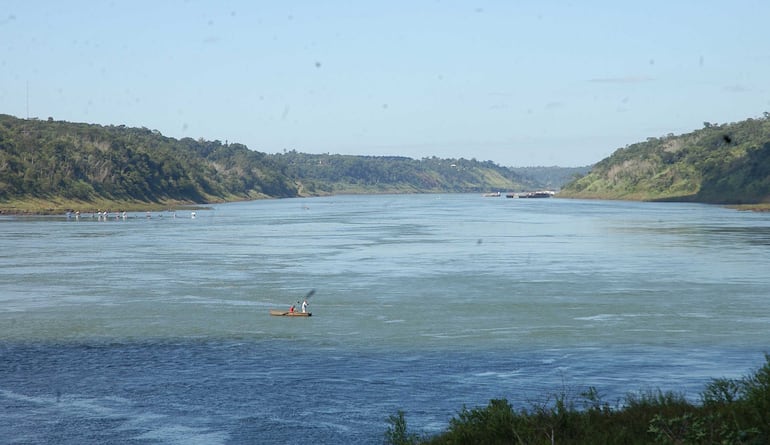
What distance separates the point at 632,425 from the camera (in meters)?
20.2

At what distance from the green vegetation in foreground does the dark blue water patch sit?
5.06m

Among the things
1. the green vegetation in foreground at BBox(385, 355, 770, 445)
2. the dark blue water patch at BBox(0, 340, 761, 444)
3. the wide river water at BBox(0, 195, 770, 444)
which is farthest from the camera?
the wide river water at BBox(0, 195, 770, 444)

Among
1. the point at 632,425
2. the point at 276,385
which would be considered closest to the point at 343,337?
the point at 276,385

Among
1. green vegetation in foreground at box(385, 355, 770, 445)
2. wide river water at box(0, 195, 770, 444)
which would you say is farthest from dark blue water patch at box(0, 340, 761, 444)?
green vegetation in foreground at box(385, 355, 770, 445)

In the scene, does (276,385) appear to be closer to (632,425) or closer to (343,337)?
(343,337)

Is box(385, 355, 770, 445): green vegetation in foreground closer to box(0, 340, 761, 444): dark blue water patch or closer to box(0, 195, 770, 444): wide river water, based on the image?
box(0, 195, 770, 444): wide river water

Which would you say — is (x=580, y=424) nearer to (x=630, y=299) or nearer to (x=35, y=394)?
(x=35, y=394)

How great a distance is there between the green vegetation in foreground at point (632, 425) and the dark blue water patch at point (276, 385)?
5061 millimetres

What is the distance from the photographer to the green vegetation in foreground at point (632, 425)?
1836 cm

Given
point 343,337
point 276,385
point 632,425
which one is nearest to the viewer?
point 632,425

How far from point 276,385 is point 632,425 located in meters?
14.4

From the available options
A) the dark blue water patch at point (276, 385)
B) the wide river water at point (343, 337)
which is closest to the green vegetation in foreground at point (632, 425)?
the wide river water at point (343, 337)

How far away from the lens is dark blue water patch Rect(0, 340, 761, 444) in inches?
1041

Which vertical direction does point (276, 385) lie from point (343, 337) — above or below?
below
